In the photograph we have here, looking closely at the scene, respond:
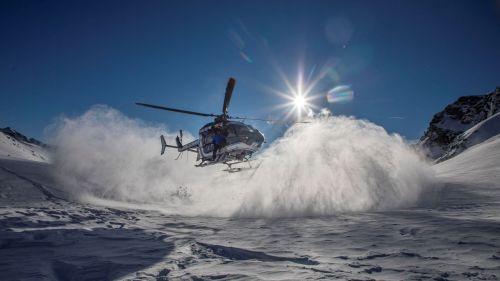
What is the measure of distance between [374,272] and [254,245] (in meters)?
2.51

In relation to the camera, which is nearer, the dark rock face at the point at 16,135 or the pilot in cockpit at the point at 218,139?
the pilot in cockpit at the point at 218,139

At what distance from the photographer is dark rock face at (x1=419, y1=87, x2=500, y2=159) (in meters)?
115

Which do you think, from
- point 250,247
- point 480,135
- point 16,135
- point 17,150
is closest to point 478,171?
point 250,247

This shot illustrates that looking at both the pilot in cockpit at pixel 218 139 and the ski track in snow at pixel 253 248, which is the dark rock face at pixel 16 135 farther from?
the ski track in snow at pixel 253 248

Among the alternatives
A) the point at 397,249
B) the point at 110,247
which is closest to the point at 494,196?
the point at 397,249

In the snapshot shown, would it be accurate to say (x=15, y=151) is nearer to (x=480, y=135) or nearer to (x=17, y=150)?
(x=17, y=150)

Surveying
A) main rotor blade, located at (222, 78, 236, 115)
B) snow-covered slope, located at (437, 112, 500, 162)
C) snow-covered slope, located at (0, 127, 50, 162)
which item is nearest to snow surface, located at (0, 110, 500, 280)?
main rotor blade, located at (222, 78, 236, 115)

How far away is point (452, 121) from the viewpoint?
125125mm

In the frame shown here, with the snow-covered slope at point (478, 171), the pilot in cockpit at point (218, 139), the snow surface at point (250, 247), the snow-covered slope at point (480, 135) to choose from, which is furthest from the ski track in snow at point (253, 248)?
the snow-covered slope at point (480, 135)

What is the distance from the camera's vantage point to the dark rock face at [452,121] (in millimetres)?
115000

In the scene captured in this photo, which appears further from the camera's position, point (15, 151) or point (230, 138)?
point (15, 151)

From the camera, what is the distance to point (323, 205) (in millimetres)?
10719

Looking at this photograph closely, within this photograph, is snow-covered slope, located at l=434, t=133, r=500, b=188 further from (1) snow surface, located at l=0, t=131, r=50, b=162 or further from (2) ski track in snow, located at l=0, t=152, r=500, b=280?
(1) snow surface, located at l=0, t=131, r=50, b=162

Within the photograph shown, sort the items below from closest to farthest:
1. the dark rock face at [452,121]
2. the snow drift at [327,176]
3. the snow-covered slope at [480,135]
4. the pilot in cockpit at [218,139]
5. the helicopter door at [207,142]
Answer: the snow drift at [327,176], the pilot in cockpit at [218,139], the helicopter door at [207,142], the snow-covered slope at [480,135], the dark rock face at [452,121]
